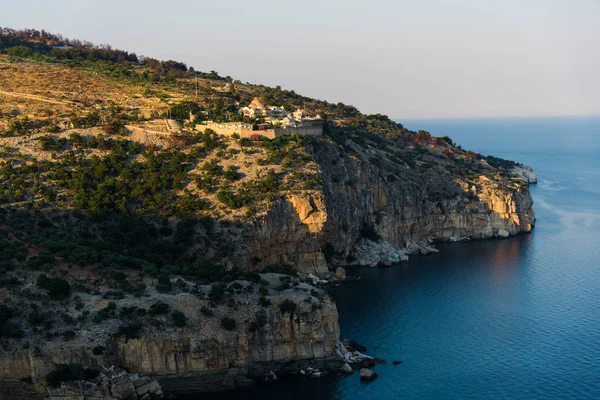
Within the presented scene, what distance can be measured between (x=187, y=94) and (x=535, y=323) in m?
50.0

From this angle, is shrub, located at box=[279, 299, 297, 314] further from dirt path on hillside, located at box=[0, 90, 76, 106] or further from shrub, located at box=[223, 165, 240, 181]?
dirt path on hillside, located at box=[0, 90, 76, 106]

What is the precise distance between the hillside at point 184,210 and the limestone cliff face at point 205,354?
95mm

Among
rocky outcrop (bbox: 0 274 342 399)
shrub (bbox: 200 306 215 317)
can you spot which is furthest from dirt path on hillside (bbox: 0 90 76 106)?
shrub (bbox: 200 306 215 317)

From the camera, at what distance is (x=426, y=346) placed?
152 feet

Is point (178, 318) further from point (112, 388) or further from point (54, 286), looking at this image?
point (54, 286)

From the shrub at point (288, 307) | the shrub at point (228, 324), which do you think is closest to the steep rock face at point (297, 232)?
the shrub at point (288, 307)

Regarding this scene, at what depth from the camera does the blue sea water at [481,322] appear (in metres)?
A: 40.1

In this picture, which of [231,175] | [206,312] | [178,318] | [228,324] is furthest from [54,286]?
Result: [231,175]

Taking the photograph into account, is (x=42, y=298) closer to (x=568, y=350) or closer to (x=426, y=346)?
(x=426, y=346)

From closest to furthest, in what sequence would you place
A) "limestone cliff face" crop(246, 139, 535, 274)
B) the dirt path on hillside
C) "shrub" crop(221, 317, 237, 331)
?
"shrub" crop(221, 317, 237, 331) → "limestone cliff face" crop(246, 139, 535, 274) → the dirt path on hillside

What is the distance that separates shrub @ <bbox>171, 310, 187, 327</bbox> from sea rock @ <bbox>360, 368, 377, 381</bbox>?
11396mm

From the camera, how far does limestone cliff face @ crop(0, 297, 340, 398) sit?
1421 inches

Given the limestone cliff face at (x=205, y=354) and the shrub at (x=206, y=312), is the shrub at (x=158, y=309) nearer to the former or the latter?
the limestone cliff face at (x=205, y=354)

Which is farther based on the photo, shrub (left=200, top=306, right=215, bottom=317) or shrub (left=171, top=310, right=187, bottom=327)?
shrub (left=200, top=306, right=215, bottom=317)
